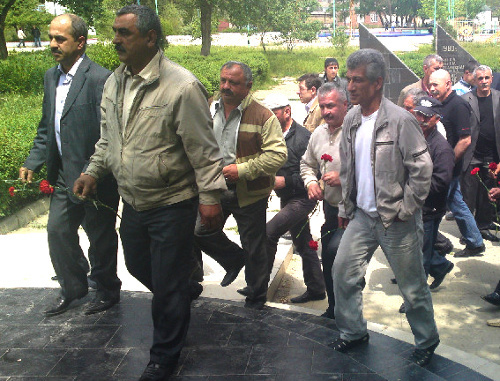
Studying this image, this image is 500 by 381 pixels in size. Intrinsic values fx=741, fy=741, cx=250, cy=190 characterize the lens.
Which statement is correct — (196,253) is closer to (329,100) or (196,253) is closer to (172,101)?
(329,100)

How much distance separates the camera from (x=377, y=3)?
290ft

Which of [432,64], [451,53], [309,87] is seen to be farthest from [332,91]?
[451,53]

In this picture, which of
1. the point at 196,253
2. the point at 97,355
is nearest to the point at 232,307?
the point at 196,253

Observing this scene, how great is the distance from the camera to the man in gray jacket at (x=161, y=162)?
407cm

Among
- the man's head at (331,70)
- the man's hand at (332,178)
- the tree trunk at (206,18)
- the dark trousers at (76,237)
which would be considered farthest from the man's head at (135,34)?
the tree trunk at (206,18)

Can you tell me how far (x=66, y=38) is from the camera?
16.3 ft

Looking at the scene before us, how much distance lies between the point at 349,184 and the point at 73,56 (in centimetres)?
208

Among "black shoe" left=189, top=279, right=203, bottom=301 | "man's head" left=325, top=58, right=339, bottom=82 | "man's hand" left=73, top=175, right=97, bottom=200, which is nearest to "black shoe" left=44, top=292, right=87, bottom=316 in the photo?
"black shoe" left=189, top=279, right=203, bottom=301

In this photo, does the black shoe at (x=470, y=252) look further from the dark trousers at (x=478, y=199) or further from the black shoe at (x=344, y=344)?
the black shoe at (x=344, y=344)

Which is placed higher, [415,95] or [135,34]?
[135,34]

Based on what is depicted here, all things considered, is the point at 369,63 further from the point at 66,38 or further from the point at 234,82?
the point at 66,38

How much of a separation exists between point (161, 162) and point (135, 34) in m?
0.71

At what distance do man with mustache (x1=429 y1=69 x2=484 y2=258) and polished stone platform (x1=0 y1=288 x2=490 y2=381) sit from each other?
8.69 feet

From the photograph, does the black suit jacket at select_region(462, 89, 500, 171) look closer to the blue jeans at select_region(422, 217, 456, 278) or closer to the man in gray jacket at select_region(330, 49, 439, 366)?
the blue jeans at select_region(422, 217, 456, 278)
